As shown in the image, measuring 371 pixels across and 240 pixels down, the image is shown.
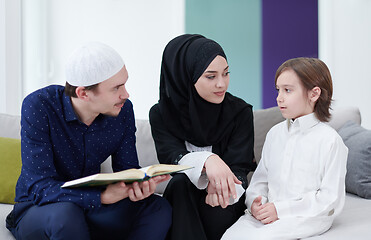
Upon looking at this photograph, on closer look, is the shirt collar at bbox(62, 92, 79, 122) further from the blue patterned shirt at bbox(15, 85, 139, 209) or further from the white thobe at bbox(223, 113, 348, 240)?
the white thobe at bbox(223, 113, 348, 240)

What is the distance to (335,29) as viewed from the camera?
12.4 ft

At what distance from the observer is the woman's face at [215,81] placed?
176 centimetres

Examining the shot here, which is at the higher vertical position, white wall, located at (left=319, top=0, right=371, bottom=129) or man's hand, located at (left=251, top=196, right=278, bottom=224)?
white wall, located at (left=319, top=0, right=371, bottom=129)

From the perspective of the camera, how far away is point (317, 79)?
5.43 ft

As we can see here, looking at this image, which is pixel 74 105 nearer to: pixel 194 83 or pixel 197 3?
pixel 194 83

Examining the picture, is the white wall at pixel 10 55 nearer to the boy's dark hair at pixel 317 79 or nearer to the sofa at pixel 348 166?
the sofa at pixel 348 166

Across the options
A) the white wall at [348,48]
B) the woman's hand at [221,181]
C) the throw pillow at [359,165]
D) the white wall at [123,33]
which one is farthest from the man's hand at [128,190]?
the white wall at [348,48]

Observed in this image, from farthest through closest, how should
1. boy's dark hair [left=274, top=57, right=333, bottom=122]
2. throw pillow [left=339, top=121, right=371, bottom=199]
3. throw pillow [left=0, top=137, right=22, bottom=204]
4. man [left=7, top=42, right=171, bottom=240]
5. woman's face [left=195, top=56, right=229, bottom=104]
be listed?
throw pillow [left=0, top=137, right=22, bottom=204], throw pillow [left=339, top=121, right=371, bottom=199], woman's face [left=195, top=56, right=229, bottom=104], boy's dark hair [left=274, top=57, right=333, bottom=122], man [left=7, top=42, right=171, bottom=240]

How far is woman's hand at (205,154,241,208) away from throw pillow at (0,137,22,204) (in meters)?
1.08

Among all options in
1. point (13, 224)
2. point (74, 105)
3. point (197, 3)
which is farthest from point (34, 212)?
point (197, 3)

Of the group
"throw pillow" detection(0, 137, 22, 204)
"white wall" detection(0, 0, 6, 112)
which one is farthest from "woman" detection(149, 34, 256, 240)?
"white wall" detection(0, 0, 6, 112)

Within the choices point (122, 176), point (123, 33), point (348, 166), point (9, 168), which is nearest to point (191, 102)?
point (122, 176)

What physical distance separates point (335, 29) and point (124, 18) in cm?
192

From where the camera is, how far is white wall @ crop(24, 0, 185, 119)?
3930mm
